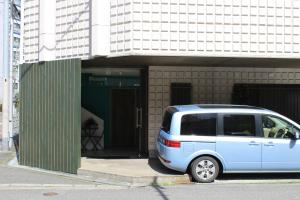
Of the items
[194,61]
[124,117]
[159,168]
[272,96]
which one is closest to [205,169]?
[159,168]

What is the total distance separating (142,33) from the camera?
13.1 meters

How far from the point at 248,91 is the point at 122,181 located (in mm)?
5897

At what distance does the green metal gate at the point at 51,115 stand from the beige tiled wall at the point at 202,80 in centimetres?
309

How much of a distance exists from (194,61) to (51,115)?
4137 millimetres

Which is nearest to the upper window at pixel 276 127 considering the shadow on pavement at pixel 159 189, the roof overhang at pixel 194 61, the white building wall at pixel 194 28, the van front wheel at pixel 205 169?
the van front wheel at pixel 205 169

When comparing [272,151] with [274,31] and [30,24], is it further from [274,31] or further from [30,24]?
[30,24]

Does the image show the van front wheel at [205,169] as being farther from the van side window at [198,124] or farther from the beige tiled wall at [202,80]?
the beige tiled wall at [202,80]

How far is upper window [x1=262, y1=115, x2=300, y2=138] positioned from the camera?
12812 mm

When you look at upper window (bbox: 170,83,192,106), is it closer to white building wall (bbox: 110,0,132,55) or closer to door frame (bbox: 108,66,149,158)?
door frame (bbox: 108,66,149,158)

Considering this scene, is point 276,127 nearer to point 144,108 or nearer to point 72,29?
point 144,108

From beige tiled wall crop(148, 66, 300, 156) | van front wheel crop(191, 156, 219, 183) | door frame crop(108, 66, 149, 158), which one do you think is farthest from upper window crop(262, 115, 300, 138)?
door frame crop(108, 66, 149, 158)

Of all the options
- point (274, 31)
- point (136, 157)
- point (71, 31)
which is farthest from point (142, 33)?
point (136, 157)

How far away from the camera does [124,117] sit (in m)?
19.5

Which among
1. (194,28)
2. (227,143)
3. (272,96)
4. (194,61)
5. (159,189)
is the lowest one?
(159,189)
